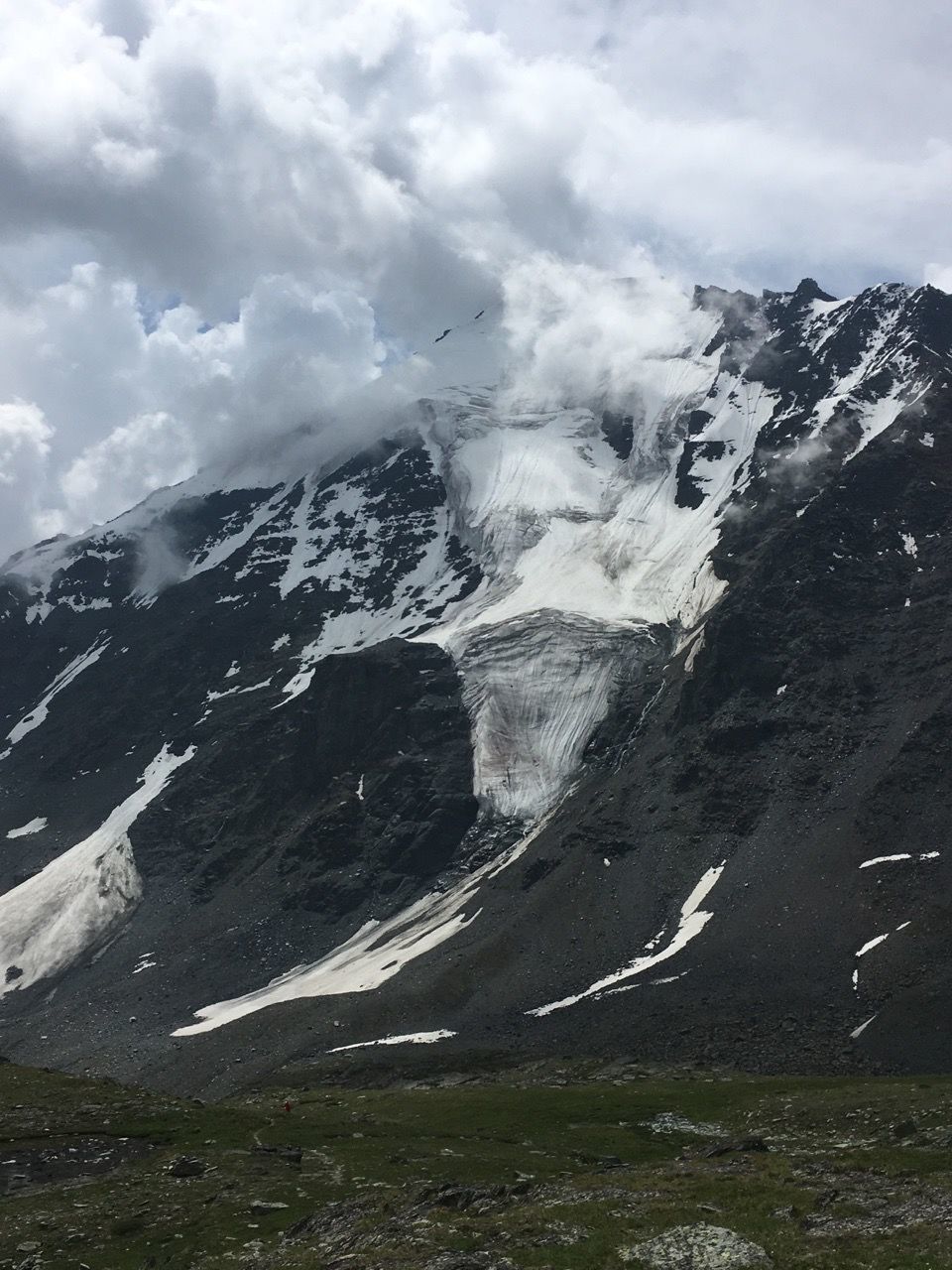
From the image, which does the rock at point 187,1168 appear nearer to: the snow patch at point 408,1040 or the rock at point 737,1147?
the rock at point 737,1147

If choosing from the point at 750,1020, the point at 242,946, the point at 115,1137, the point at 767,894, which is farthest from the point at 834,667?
the point at 115,1137

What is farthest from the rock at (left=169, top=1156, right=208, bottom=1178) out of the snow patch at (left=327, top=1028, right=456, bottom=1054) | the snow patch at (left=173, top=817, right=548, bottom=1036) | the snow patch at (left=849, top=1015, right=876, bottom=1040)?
the snow patch at (left=173, top=817, right=548, bottom=1036)

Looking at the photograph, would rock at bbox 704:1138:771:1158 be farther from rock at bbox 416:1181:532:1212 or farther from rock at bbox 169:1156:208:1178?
rock at bbox 169:1156:208:1178

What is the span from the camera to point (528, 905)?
513 ft

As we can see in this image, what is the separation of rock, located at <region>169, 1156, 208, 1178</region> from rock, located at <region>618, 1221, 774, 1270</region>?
2738cm

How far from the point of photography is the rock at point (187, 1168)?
52125 millimetres

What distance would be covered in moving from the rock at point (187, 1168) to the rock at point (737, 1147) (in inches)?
972

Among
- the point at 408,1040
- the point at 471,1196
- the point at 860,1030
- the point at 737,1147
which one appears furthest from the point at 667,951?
the point at 471,1196

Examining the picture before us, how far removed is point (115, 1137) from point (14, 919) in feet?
509

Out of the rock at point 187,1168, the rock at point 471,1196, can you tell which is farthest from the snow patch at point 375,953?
the rock at point 471,1196

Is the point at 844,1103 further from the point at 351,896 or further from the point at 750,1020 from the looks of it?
the point at 351,896

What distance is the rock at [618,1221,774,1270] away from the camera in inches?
1222

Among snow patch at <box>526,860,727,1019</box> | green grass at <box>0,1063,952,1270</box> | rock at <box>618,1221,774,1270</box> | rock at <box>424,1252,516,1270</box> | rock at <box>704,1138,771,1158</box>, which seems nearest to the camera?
rock at <box>618,1221,774,1270</box>

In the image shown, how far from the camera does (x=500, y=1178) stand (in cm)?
5091
